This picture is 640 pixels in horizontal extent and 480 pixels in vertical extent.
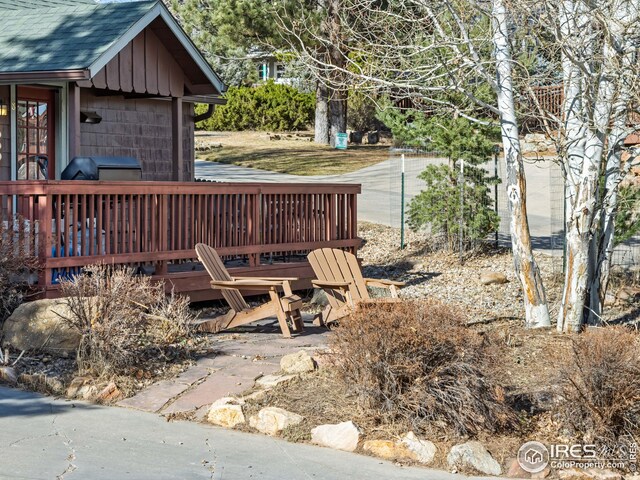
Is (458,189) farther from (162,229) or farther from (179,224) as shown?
(162,229)

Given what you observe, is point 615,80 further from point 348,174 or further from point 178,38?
point 348,174

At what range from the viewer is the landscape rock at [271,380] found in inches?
281

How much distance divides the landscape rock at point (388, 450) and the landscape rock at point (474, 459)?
25 centimetres

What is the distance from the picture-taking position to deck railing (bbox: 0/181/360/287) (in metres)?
9.30

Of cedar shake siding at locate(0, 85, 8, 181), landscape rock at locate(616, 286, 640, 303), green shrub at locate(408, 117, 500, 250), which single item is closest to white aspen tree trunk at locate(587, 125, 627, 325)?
landscape rock at locate(616, 286, 640, 303)

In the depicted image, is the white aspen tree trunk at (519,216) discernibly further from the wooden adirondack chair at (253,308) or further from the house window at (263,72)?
the house window at (263,72)

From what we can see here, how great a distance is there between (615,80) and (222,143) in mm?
30489

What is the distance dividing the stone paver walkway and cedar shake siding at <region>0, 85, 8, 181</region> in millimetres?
5723

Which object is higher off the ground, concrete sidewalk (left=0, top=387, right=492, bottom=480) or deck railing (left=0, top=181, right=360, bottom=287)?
deck railing (left=0, top=181, right=360, bottom=287)

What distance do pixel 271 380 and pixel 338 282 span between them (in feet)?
8.71

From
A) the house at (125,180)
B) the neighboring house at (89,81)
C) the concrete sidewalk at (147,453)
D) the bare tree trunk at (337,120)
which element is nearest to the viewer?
the concrete sidewalk at (147,453)

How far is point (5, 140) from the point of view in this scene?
13297mm

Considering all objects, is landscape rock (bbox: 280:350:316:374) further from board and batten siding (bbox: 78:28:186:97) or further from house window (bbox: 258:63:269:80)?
house window (bbox: 258:63:269:80)

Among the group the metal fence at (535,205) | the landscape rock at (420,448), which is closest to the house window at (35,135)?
the metal fence at (535,205)
